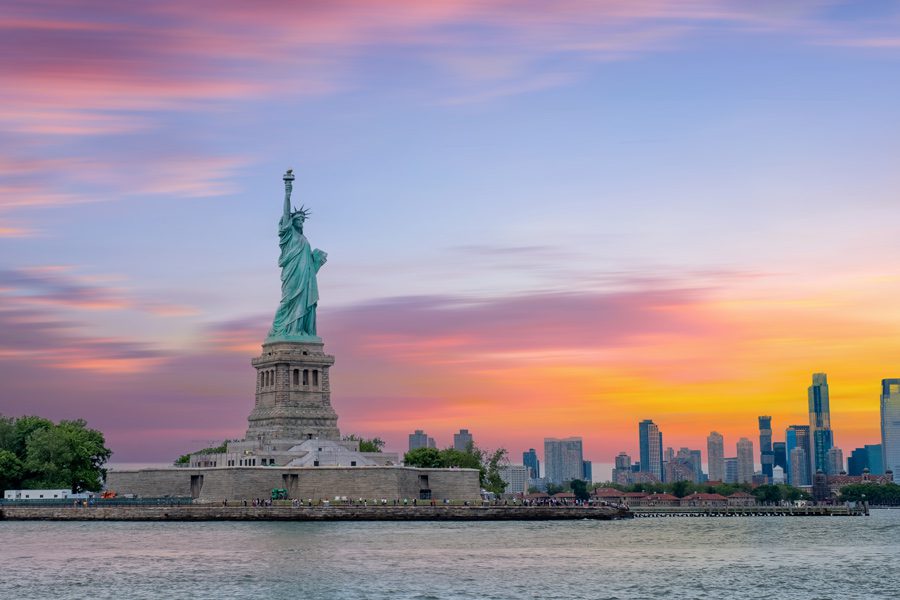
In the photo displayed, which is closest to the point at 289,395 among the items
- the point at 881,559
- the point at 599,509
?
the point at 599,509

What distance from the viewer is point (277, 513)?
112125 mm

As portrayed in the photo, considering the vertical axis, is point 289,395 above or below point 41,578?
above

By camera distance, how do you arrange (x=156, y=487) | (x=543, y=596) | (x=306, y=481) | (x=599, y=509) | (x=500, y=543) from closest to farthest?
1. (x=543, y=596)
2. (x=500, y=543)
3. (x=306, y=481)
4. (x=156, y=487)
5. (x=599, y=509)

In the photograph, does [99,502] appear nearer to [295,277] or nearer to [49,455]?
[49,455]

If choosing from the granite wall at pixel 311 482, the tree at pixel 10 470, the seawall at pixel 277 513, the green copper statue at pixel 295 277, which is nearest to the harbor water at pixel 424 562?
the seawall at pixel 277 513

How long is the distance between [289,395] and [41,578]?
195ft

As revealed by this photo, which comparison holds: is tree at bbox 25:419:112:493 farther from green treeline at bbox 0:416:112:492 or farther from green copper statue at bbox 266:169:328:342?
green copper statue at bbox 266:169:328:342

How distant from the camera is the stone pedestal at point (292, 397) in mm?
125250

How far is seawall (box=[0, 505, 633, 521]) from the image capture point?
112562mm

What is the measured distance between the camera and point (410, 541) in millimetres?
91500

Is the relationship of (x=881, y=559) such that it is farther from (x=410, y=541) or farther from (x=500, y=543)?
(x=410, y=541)

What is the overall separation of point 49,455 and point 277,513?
106 feet

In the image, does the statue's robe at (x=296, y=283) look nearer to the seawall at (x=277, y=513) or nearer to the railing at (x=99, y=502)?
the railing at (x=99, y=502)

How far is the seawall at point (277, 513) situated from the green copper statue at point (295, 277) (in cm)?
2127
